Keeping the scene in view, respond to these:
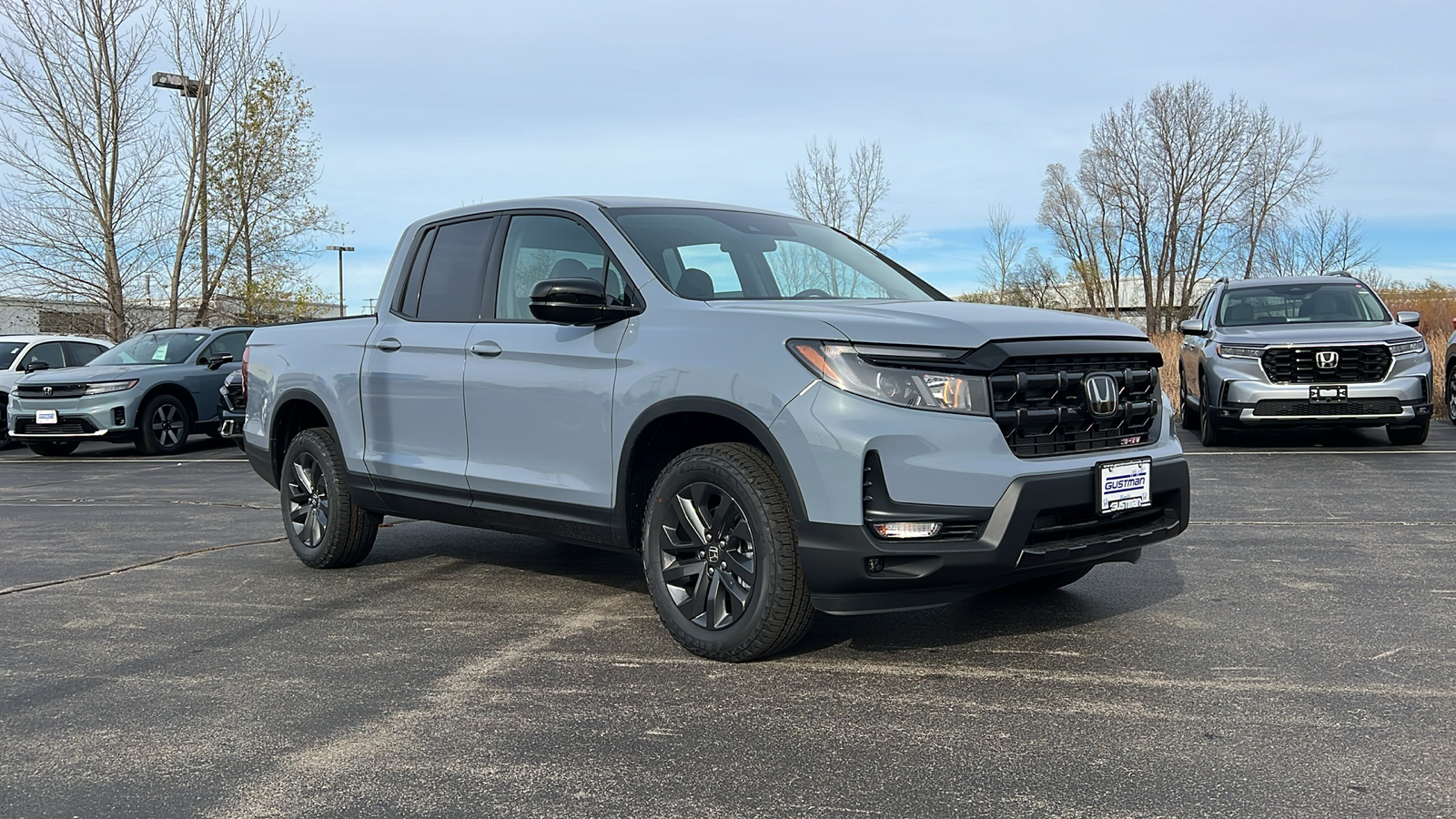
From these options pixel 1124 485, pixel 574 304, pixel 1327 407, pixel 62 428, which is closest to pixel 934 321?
pixel 1124 485

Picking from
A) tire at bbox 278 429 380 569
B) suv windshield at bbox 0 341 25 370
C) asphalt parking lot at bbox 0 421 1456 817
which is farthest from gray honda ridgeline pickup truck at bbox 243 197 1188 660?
suv windshield at bbox 0 341 25 370

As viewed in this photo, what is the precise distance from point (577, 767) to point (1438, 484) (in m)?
8.24

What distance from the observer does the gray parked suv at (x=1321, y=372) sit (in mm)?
11570

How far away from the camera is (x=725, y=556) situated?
4578 mm

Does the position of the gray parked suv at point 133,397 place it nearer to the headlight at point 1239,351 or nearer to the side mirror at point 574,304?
the headlight at point 1239,351

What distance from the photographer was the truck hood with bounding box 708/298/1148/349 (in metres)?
4.23

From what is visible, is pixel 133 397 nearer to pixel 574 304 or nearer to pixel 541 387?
pixel 541 387

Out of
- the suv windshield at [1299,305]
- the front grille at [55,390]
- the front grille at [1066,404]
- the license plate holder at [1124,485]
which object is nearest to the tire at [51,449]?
the front grille at [55,390]

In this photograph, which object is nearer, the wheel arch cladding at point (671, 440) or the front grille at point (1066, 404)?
the front grille at point (1066, 404)

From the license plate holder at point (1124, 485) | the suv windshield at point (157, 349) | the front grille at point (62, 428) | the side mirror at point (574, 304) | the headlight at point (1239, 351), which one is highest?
the side mirror at point (574, 304)

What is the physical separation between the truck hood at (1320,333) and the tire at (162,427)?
41.8 ft

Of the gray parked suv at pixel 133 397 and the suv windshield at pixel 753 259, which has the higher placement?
the suv windshield at pixel 753 259

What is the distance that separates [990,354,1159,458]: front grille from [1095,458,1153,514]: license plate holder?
122mm

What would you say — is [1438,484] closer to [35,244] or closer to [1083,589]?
[1083,589]
